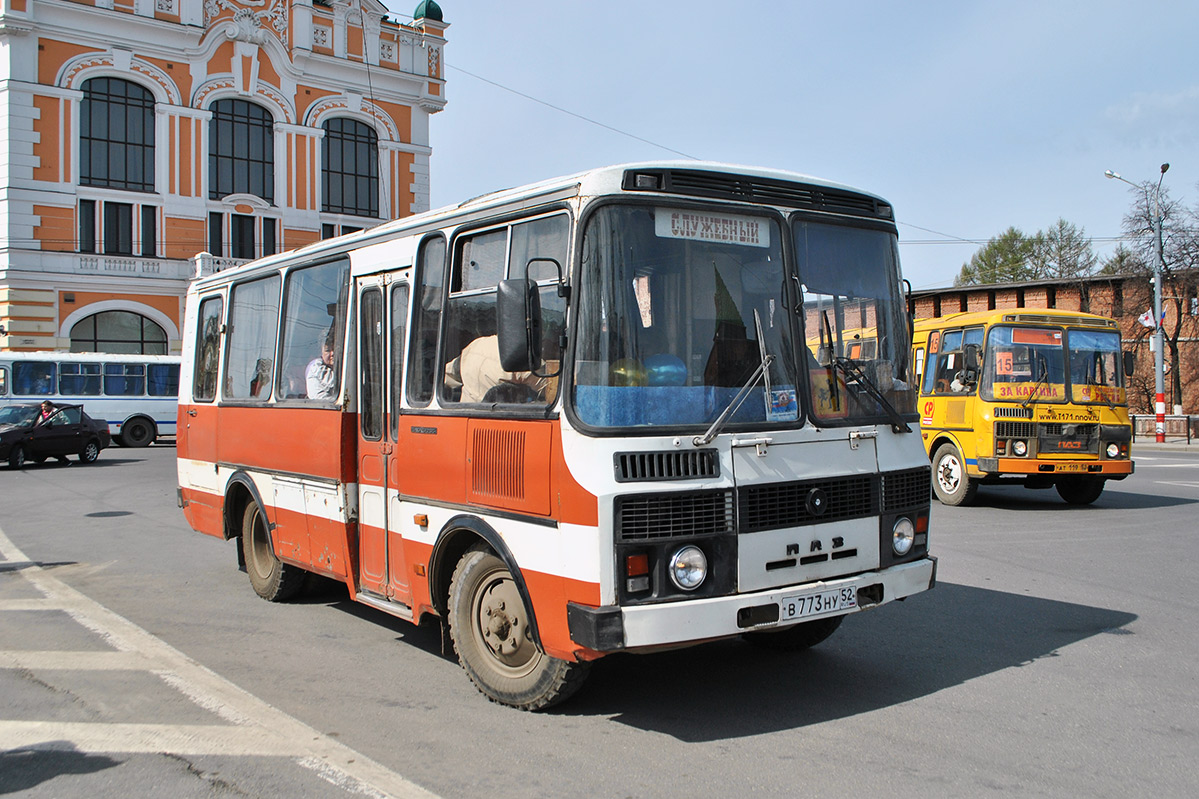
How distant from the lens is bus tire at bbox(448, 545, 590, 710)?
16.9 feet

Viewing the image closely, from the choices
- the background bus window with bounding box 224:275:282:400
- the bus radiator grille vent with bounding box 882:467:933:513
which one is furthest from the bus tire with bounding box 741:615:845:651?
the background bus window with bounding box 224:275:282:400

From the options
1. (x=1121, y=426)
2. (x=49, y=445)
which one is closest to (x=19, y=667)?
(x=1121, y=426)

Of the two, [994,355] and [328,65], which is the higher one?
[328,65]

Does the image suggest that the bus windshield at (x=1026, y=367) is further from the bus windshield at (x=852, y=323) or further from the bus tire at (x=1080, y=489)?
the bus windshield at (x=852, y=323)

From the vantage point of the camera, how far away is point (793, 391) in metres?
5.30

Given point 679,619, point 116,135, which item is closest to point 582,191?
point 679,619

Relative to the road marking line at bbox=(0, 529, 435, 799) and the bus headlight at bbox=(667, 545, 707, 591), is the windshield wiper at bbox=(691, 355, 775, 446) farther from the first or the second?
the road marking line at bbox=(0, 529, 435, 799)

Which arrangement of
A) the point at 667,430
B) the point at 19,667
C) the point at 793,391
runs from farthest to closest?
the point at 19,667, the point at 793,391, the point at 667,430

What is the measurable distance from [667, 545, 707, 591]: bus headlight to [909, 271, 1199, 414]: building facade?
39.4 m

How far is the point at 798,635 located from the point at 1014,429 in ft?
27.5

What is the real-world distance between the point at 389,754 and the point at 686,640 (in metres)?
1.48

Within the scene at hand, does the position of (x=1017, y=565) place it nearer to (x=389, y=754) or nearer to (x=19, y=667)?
(x=389, y=754)

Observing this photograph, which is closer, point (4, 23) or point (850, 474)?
point (850, 474)

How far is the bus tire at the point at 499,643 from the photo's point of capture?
5160 mm
